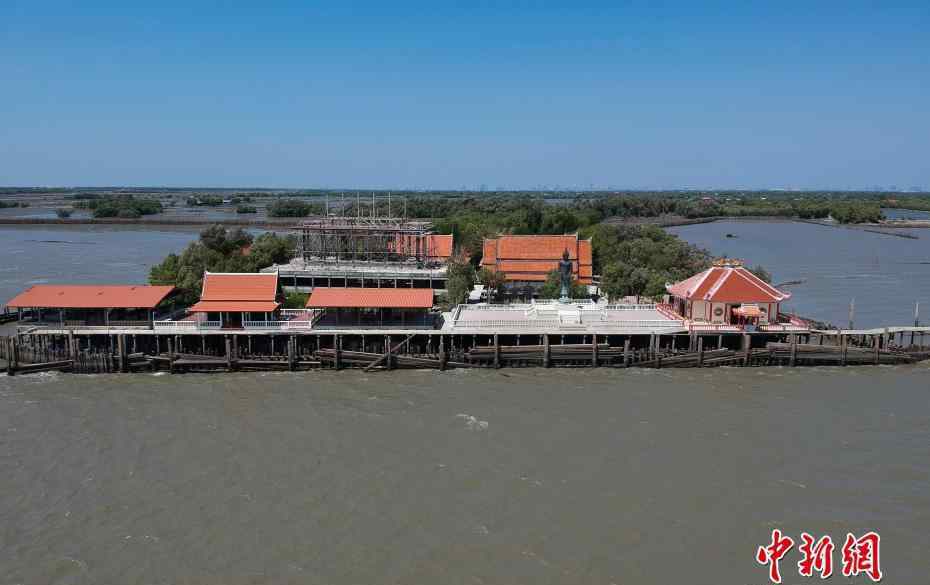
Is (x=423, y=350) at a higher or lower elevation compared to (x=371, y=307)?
Answer: lower

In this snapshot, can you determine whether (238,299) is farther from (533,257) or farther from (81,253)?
(81,253)

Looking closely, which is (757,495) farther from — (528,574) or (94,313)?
(94,313)

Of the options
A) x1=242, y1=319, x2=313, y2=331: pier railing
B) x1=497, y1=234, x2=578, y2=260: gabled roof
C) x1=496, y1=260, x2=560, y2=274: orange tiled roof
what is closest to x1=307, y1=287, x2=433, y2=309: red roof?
x1=242, y1=319, x2=313, y2=331: pier railing

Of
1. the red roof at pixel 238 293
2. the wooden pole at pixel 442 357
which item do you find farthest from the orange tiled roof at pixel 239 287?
the wooden pole at pixel 442 357

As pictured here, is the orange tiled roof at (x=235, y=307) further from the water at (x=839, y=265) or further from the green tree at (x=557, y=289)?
the water at (x=839, y=265)

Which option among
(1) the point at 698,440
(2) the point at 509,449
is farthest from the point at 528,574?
(1) the point at 698,440

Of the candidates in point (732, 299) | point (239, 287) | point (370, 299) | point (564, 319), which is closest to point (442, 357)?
point (370, 299)
